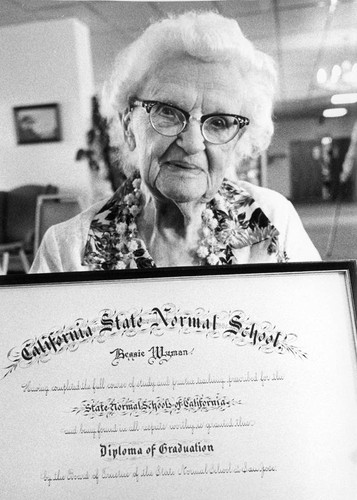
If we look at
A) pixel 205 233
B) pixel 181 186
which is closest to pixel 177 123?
pixel 181 186

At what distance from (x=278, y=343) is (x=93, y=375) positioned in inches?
11.9

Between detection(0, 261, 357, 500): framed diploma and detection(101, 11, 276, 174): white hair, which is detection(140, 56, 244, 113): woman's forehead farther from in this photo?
detection(0, 261, 357, 500): framed diploma

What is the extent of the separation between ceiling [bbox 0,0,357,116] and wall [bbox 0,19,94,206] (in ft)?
0.08

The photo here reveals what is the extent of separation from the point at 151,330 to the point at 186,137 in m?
0.39

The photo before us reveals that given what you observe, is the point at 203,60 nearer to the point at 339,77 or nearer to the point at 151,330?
the point at 339,77

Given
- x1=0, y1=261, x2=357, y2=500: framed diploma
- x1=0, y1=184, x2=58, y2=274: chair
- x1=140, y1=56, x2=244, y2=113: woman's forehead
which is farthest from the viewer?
x1=0, y1=184, x2=58, y2=274: chair

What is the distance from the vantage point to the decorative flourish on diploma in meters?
0.83

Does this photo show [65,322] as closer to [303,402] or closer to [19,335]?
[19,335]

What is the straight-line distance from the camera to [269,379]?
0.82m

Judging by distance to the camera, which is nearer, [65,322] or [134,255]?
[65,322]

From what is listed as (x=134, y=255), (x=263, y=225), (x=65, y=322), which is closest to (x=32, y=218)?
(x=134, y=255)

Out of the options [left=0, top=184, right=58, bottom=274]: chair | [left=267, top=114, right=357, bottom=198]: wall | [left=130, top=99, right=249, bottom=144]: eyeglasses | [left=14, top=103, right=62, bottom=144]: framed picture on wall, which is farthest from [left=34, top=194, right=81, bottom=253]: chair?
[left=267, top=114, right=357, bottom=198]: wall

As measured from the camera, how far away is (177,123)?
1004 millimetres

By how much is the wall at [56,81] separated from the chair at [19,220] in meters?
0.06
